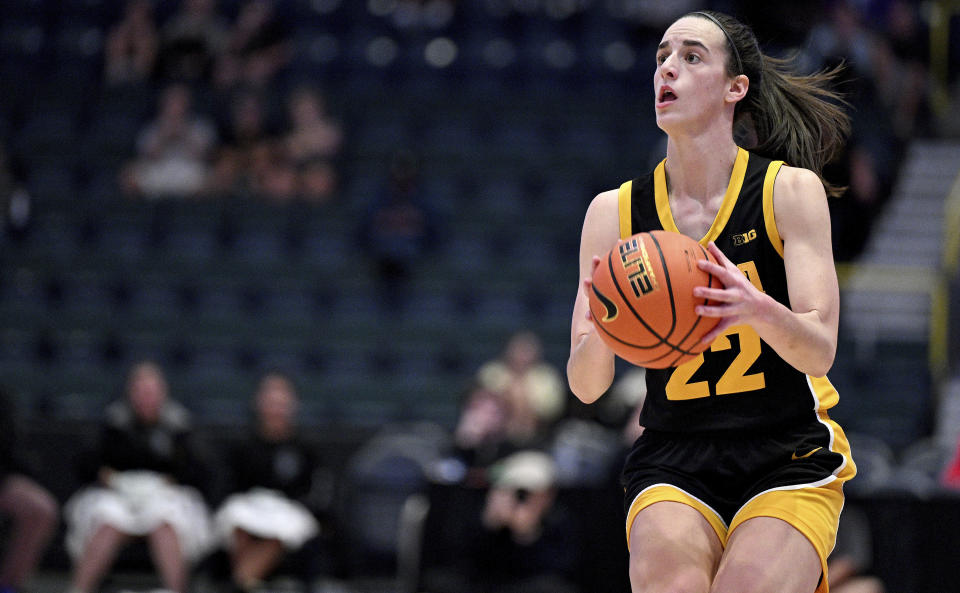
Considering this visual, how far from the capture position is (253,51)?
12203mm

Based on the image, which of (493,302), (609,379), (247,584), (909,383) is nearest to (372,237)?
(493,302)

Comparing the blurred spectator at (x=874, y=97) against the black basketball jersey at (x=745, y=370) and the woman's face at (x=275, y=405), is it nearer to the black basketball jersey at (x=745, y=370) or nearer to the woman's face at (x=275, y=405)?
the woman's face at (x=275, y=405)

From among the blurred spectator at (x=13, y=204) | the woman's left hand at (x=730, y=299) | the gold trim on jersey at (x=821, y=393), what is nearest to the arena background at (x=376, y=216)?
the blurred spectator at (x=13, y=204)

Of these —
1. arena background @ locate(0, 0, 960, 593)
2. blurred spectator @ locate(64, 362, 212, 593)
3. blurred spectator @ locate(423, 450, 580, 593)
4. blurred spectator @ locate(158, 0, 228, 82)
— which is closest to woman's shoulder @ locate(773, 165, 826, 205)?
blurred spectator @ locate(423, 450, 580, 593)

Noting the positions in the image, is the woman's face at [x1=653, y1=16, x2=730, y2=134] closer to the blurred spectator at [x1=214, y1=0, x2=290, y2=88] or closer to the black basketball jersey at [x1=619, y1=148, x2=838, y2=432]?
the black basketball jersey at [x1=619, y1=148, x2=838, y2=432]

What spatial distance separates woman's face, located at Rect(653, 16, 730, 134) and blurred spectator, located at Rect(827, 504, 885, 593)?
4.08 m

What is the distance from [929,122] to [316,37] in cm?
659

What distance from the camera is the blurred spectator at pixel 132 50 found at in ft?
39.9

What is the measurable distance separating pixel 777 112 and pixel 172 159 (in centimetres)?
886

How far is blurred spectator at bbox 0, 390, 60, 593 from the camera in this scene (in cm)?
801

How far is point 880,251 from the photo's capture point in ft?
38.7

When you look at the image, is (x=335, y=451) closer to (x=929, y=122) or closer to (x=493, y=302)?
(x=493, y=302)

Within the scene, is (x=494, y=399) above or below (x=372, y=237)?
below

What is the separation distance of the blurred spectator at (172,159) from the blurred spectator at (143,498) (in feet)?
10.9
